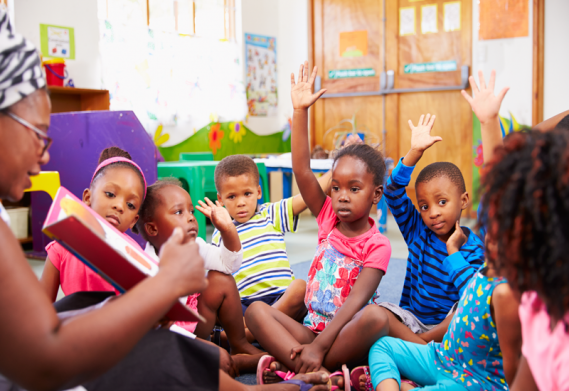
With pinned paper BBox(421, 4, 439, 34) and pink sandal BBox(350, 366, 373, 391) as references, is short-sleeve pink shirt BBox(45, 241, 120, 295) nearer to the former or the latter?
pink sandal BBox(350, 366, 373, 391)

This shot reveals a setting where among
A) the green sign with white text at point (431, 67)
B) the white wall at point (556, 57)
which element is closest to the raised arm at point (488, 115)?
the white wall at point (556, 57)

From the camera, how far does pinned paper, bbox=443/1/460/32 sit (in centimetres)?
445

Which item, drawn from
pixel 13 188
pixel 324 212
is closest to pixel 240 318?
pixel 324 212

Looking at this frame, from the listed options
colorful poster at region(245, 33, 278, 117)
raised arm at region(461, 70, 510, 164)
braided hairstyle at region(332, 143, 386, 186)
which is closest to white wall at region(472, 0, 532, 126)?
colorful poster at region(245, 33, 278, 117)

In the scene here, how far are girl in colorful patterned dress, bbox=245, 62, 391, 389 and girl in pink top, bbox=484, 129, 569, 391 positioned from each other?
1.95ft

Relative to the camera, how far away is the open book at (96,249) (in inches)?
25.9

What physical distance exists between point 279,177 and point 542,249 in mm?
4394

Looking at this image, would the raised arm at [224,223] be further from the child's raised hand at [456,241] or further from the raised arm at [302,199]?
the child's raised hand at [456,241]

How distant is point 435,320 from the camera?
4.67 ft

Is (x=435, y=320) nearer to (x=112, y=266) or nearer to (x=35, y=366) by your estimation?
(x=112, y=266)

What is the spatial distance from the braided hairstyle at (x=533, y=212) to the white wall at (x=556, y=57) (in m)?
3.95

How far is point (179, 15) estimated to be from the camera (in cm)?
429

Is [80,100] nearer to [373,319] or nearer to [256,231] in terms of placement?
[256,231]

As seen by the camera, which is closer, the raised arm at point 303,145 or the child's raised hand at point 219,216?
the child's raised hand at point 219,216
